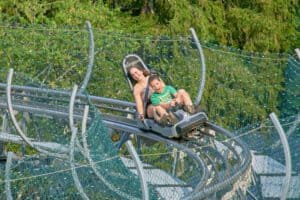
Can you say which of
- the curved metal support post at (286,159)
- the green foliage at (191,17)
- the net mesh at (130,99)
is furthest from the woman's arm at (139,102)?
the green foliage at (191,17)

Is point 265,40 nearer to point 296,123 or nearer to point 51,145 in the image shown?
point 51,145

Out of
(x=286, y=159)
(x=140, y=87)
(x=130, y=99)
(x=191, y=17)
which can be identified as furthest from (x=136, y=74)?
(x=191, y=17)

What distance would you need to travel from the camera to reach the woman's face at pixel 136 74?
24.3 feet

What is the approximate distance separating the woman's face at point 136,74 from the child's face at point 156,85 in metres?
0.22

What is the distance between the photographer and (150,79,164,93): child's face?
7.18 m

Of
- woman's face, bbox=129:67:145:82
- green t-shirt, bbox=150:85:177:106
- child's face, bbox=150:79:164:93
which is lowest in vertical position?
green t-shirt, bbox=150:85:177:106

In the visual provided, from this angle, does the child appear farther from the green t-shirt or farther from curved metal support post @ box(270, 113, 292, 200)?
curved metal support post @ box(270, 113, 292, 200)

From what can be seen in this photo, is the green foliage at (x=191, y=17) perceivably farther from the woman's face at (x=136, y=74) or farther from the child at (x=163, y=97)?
the child at (x=163, y=97)

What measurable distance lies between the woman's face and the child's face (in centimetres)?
22

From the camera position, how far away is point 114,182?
4809mm

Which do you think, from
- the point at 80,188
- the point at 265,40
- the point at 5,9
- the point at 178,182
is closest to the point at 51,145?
the point at 178,182

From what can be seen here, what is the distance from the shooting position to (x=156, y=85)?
718 centimetres

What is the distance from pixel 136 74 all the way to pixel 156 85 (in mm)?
288

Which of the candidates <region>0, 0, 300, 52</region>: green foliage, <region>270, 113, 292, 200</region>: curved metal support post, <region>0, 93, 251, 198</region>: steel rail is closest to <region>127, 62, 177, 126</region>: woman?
<region>0, 93, 251, 198</region>: steel rail
